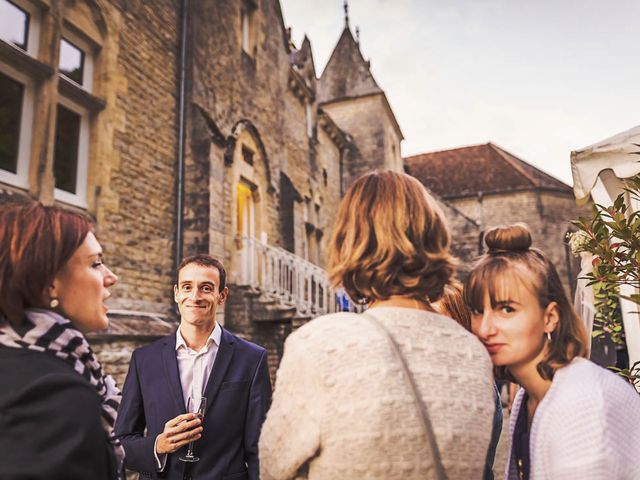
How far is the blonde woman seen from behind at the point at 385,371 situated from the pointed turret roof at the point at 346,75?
20787 millimetres

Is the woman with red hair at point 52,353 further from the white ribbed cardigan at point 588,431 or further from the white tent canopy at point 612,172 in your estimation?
the white tent canopy at point 612,172

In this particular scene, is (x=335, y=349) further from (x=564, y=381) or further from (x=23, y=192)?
(x=23, y=192)

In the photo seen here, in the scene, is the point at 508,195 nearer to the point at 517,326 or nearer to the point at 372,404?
the point at 517,326

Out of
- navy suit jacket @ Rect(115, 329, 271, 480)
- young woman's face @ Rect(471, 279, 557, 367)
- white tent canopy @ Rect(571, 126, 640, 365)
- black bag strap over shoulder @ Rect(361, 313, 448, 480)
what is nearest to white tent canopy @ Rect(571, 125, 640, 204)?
white tent canopy @ Rect(571, 126, 640, 365)

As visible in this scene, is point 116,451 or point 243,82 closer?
point 116,451

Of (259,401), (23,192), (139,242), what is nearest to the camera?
(259,401)

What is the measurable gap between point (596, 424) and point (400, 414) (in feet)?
1.64

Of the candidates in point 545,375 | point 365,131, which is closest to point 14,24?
point 545,375

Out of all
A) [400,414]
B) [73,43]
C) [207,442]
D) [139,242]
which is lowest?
[207,442]

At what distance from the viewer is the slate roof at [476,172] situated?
2494 centimetres

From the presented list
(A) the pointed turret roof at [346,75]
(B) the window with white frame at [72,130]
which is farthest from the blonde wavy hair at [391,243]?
(A) the pointed turret roof at [346,75]

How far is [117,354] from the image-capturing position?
5.74m

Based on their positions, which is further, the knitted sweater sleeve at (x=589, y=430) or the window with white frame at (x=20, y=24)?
the window with white frame at (x=20, y=24)

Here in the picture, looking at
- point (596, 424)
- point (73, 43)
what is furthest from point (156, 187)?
point (596, 424)
